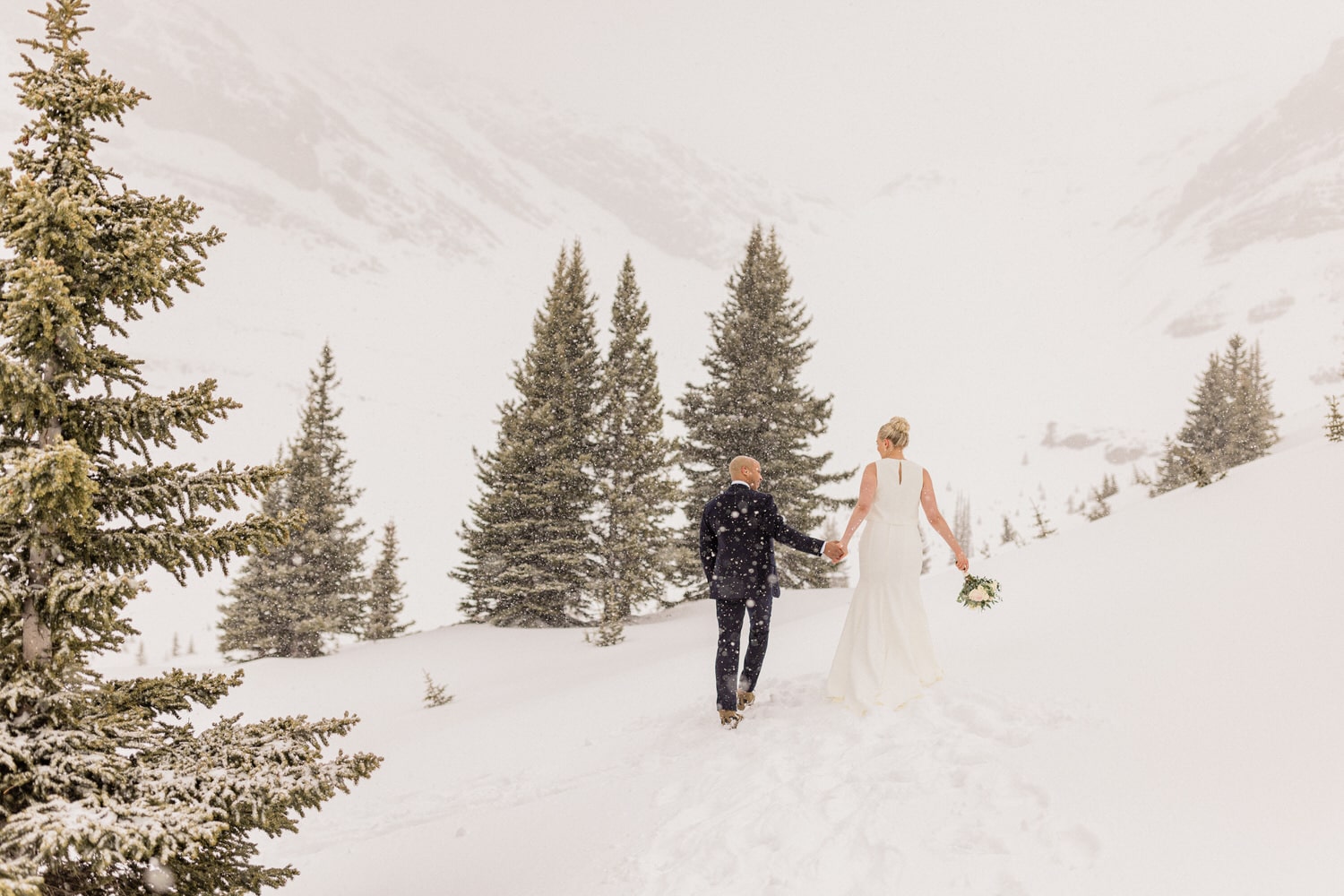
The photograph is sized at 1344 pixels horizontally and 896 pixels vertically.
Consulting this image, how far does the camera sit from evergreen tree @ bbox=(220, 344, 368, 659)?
2322 cm

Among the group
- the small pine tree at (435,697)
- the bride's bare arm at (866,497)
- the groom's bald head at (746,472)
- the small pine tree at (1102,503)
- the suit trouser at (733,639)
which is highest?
the small pine tree at (1102,503)

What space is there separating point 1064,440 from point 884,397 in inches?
1646

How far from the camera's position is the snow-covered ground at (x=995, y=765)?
158 inches

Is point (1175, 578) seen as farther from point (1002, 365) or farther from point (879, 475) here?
point (1002, 365)

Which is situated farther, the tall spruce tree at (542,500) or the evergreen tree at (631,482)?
the evergreen tree at (631,482)

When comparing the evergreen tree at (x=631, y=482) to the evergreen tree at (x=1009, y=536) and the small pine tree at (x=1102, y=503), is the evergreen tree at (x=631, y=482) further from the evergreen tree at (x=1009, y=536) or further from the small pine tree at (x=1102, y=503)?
the small pine tree at (x=1102, y=503)

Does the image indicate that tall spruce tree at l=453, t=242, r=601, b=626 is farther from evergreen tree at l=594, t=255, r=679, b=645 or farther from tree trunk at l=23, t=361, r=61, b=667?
tree trunk at l=23, t=361, r=61, b=667

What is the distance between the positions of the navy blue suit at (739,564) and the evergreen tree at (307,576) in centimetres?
1924

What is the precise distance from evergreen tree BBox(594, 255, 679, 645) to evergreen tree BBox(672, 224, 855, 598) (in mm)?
1196

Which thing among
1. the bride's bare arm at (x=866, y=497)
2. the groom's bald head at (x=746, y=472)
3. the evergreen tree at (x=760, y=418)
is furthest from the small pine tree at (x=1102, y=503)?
the groom's bald head at (x=746, y=472)

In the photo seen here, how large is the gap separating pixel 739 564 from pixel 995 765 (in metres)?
2.82

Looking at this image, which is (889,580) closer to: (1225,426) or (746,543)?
(746,543)

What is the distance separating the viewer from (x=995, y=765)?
16.4 ft

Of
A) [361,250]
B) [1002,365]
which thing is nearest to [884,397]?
[1002,365]
